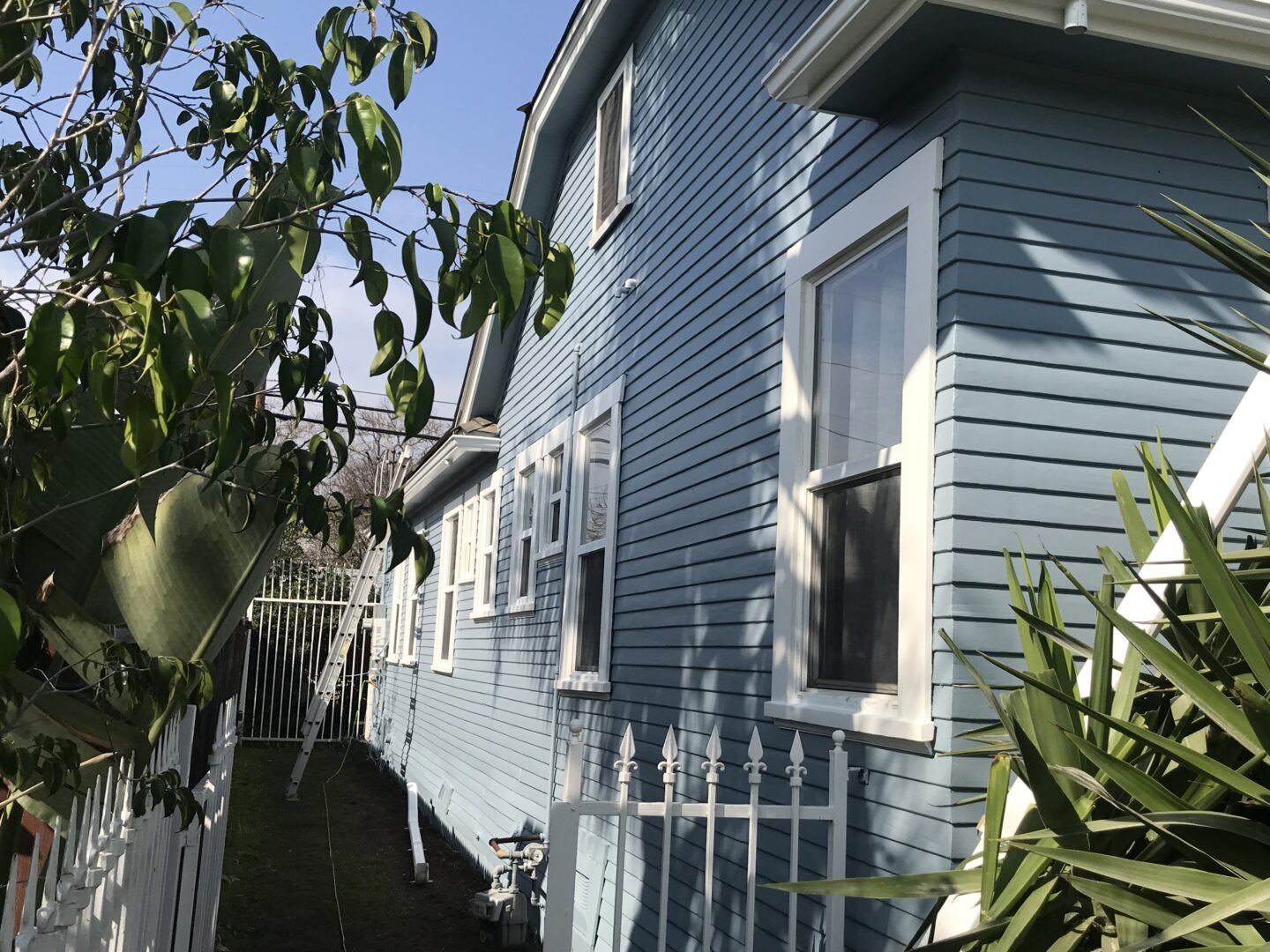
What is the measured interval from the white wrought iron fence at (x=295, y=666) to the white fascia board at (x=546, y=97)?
27.8 feet

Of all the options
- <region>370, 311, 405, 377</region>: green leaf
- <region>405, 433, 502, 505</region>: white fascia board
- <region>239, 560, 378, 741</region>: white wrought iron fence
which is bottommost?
<region>239, 560, 378, 741</region>: white wrought iron fence

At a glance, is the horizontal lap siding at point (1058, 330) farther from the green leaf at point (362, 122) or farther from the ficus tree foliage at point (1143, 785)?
the green leaf at point (362, 122)

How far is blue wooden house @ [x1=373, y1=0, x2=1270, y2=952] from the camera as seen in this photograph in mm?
4137

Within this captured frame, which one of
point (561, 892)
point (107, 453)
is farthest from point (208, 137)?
point (561, 892)

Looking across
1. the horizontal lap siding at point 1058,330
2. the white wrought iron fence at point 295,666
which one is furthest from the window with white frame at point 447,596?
the horizontal lap siding at point 1058,330

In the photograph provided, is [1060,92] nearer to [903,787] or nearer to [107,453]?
[903,787]

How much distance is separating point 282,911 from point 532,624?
2988mm

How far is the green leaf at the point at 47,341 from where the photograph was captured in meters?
1.57

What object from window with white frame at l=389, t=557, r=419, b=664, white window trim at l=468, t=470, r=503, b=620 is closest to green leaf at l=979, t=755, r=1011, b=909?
white window trim at l=468, t=470, r=503, b=620

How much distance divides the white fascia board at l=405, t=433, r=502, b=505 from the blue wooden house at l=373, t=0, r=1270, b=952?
16.5 ft

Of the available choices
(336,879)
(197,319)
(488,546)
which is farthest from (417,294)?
(488,546)

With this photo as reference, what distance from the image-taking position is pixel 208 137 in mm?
2949

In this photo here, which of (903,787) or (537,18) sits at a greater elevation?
(537,18)

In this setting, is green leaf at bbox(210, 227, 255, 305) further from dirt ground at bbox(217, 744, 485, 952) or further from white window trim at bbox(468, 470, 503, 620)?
white window trim at bbox(468, 470, 503, 620)
